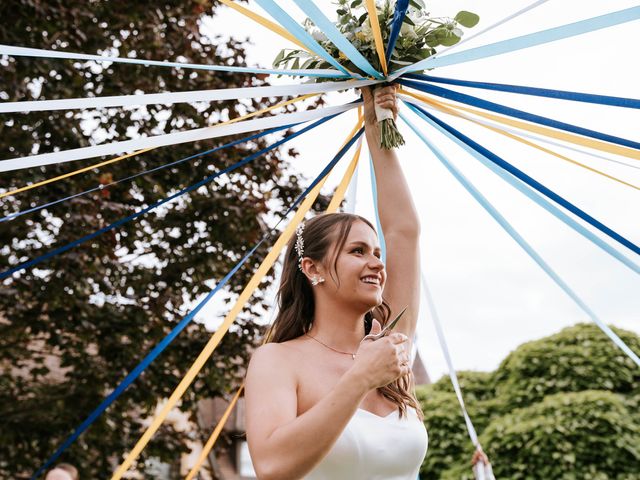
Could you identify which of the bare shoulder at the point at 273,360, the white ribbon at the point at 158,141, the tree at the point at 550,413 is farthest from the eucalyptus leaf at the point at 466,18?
the tree at the point at 550,413

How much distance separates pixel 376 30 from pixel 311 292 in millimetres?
909

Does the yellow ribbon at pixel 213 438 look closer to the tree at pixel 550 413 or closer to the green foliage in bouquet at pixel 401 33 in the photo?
the green foliage in bouquet at pixel 401 33

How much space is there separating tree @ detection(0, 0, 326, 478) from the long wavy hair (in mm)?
4242

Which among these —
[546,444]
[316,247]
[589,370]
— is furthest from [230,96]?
[589,370]

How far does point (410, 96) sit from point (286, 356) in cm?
133

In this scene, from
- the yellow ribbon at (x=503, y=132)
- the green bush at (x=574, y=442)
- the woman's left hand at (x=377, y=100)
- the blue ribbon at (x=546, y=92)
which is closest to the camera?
the blue ribbon at (x=546, y=92)

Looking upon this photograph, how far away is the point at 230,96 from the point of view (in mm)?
2740

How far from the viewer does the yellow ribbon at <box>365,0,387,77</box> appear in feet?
7.99

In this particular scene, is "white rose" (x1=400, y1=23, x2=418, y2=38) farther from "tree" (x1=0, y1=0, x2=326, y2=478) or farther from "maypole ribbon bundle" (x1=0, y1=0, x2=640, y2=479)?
"tree" (x1=0, y1=0, x2=326, y2=478)

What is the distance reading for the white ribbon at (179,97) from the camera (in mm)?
2598

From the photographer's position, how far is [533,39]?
2.38 meters

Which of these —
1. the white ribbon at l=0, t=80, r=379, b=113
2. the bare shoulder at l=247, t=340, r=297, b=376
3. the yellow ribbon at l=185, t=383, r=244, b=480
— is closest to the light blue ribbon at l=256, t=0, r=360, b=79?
the white ribbon at l=0, t=80, r=379, b=113

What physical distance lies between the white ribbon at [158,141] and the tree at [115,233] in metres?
3.88

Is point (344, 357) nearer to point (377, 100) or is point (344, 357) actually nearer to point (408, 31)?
point (377, 100)
